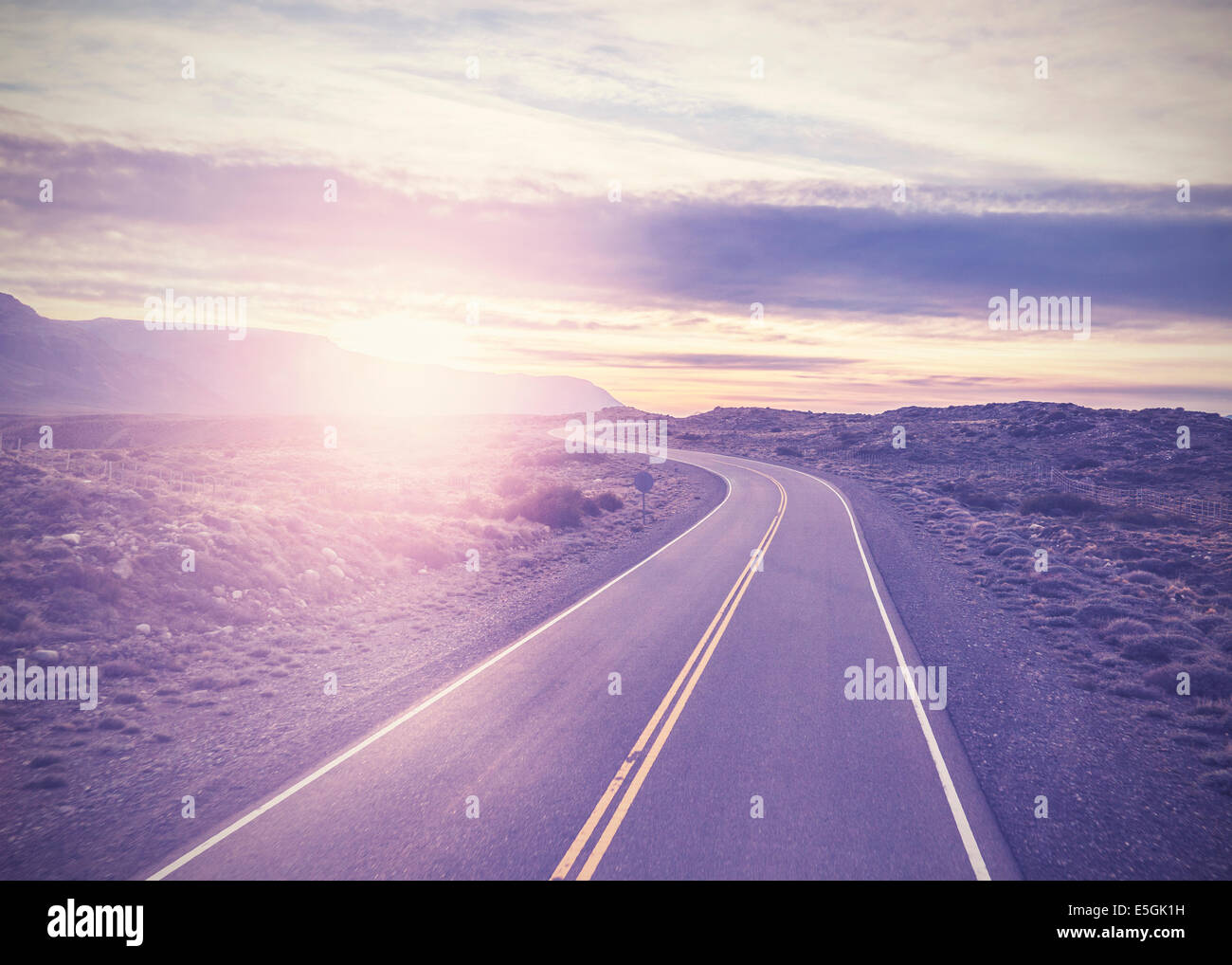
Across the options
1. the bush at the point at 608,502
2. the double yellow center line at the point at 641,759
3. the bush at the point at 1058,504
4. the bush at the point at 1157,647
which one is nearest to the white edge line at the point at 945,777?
the double yellow center line at the point at 641,759

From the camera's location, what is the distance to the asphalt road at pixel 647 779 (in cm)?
589

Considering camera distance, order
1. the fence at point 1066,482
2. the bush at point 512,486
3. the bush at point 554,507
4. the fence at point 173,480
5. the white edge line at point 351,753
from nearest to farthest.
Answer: the white edge line at point 351,753 → the fence at point 173,480 → the bush at point 554,507 → the bush at point 512,486 → the fence at point 1066,482

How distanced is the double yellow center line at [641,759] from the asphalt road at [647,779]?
28mm

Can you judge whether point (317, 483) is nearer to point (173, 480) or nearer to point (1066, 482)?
point (173, 480)

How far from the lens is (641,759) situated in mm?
7734

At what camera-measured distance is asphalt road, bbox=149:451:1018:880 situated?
5.89m

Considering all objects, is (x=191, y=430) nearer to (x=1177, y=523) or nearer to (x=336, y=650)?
(x=336, y=650)

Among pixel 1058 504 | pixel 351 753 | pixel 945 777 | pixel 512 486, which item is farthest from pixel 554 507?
pixel 1058 504

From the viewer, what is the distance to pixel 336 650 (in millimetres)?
12617

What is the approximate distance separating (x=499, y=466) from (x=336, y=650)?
31542 millimetres

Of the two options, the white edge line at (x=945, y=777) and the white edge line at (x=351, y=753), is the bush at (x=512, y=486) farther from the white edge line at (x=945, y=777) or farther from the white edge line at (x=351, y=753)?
the white edge line at (x=945, y=777)

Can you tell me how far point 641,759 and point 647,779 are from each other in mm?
469
